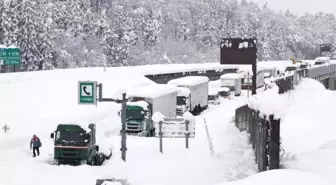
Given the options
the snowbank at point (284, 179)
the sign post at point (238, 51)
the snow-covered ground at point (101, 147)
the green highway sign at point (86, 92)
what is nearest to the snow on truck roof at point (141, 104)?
the snow-covered ground at point (101, 147)

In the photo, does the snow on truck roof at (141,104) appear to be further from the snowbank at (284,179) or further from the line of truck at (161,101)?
the snowbank at (284,179)

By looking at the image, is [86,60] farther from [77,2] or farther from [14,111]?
[14,111]

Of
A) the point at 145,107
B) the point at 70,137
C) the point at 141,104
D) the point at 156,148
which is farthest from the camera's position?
the point at 141,104

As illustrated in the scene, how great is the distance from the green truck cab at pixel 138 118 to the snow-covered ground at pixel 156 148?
932 millimetres

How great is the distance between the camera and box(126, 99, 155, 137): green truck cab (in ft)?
88.8

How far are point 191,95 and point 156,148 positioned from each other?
1762 cm

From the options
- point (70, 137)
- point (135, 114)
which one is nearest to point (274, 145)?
point (70, 137)

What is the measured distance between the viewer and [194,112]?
41125mm

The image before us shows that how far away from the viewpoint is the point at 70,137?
19.4 meters

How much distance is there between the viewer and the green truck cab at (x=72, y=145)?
1920 centimetres

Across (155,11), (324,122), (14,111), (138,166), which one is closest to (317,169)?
(138,166)

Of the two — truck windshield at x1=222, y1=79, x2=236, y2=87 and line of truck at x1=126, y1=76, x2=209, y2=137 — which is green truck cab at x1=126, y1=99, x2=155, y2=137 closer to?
line of truck at x1=126, y1=76, x2=209, y2=137

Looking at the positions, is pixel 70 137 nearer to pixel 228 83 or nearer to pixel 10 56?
pixel 10 56

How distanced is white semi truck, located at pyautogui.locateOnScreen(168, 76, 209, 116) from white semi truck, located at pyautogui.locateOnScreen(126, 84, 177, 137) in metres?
5.95
